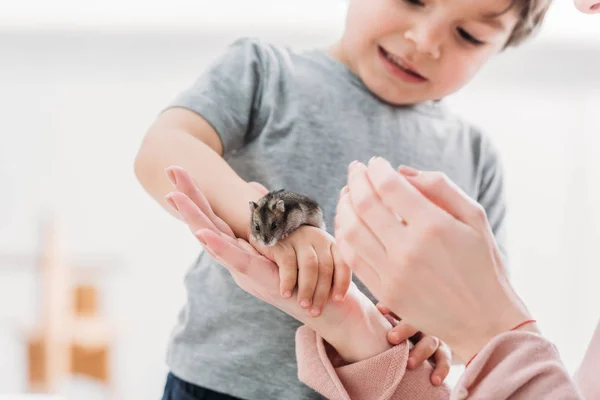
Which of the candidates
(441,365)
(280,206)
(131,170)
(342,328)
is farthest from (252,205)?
(131,170)

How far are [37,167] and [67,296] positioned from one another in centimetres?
49

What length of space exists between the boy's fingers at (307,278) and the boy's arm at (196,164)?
11 centimetres

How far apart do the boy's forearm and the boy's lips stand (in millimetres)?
310

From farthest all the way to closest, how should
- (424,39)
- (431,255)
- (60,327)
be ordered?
1. (60,327)
2. (424,39)
3. (431,255)

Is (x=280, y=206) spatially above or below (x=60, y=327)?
above

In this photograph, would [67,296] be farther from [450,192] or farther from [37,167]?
[450,192]

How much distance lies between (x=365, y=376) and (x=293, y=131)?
1.26 feet

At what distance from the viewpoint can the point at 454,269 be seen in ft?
1.88

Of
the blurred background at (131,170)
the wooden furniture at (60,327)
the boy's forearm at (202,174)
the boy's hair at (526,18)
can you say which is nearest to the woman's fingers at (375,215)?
the boy's forearm at (202,174)

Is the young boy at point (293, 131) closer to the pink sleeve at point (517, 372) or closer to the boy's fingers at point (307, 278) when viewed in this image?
the boy's fingers at point (307, 278)

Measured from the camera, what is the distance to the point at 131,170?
2.46 m

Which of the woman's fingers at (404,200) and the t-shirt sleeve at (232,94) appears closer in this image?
the woman's fingers at (404,200)

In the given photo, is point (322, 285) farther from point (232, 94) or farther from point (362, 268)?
point (232, 94)

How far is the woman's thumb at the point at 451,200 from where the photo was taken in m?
0.59
